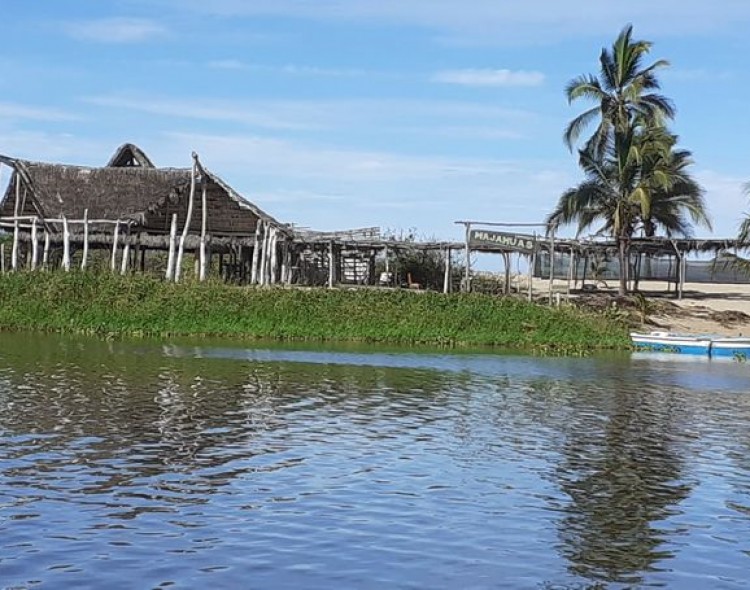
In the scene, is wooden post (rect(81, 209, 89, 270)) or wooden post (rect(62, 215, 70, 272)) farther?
wooden post (rect(81, 209, 89, 270))

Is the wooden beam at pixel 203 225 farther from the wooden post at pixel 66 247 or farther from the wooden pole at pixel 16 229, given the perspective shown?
the wooden pole at pixel 16 229

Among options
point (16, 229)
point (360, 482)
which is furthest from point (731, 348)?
point (16, 229)

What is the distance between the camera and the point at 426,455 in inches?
535

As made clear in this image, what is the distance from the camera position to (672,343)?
31.4m

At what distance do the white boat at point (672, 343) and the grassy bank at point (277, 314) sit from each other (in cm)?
44

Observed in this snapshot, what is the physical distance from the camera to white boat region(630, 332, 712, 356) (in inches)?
1230

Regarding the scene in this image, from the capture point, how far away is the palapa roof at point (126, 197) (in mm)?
38750

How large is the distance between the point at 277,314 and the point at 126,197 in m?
10.3

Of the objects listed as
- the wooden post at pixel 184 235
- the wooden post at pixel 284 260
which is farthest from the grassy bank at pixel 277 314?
the wooden post at pixel 284 260

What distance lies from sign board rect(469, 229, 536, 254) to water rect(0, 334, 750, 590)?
16348 mm

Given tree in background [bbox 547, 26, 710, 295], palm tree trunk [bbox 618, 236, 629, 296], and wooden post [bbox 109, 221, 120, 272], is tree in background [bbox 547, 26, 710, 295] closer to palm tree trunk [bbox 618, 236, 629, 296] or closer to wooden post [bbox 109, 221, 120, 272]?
palm tree trunk [bbox 618, 236, 629, 296]

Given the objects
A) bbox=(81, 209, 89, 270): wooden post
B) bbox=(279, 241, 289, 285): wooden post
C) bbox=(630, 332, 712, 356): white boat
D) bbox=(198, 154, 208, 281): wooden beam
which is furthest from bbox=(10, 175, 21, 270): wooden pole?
bbox=(630, 332, 712, 356): white boat

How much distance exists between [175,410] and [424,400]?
4426 millimetres

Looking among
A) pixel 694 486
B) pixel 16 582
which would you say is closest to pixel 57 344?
pixel 694 486
